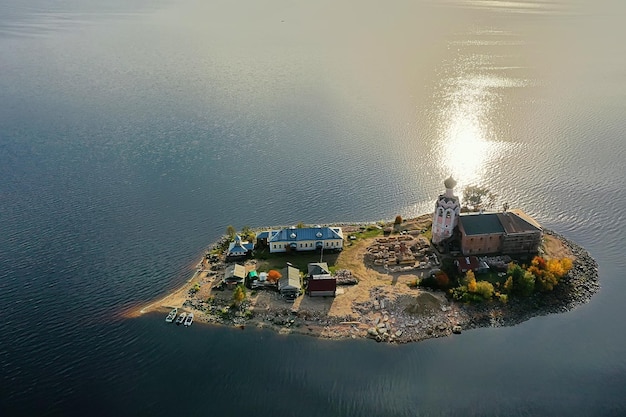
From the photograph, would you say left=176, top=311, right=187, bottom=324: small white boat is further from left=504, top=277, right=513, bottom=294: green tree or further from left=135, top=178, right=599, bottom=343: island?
left=504, top=277, right=513, bottom=294: green tree

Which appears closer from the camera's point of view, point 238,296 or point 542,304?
point 238,296

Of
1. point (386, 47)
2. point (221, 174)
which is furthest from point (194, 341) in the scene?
point (386, 47)

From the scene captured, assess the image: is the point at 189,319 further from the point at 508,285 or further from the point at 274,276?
the point at 508,285

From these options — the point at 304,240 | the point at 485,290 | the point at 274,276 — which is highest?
the point at 304,240

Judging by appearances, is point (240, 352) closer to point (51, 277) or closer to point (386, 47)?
point (51, 277)

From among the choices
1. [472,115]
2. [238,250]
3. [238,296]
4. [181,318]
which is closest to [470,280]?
[238,296]

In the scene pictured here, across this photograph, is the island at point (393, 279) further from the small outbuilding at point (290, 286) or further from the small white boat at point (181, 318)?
the small white boat at point (181, 318)
